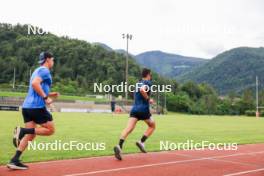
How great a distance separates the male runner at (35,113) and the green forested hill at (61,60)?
75755 mm

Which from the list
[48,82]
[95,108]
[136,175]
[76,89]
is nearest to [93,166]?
[136,175]

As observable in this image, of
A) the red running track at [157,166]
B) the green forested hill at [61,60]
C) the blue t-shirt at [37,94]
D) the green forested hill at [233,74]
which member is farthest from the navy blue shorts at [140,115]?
the green forested hill at [233,74]

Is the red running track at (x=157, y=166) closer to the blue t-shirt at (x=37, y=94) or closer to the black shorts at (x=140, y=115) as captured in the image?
the black shorts at (x=140, y=115)

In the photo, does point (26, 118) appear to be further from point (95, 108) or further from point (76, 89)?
point (76, 89)

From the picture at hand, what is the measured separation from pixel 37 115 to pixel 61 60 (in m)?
87.5

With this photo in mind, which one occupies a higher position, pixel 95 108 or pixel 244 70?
pixel 244 70

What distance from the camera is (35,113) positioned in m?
7.48

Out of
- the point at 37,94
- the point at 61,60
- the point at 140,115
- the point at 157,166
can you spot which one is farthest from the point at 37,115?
the point at 61,60

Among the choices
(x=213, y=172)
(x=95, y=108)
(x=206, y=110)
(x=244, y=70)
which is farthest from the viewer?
(x=244, y=70)

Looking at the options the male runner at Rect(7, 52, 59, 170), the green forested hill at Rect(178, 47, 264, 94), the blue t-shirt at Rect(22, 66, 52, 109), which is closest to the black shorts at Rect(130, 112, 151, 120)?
the male runner at Rect(7, 52, 59, 170)

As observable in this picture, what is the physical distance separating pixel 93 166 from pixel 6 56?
291 ft

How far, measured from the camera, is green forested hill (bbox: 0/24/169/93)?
8788cm

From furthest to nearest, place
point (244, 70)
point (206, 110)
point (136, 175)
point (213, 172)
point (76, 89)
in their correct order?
point (244, 70) < point (206, 110) < point (76, 89) < point (213, 172) < point (136, 175)

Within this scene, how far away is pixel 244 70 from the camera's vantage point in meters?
187
